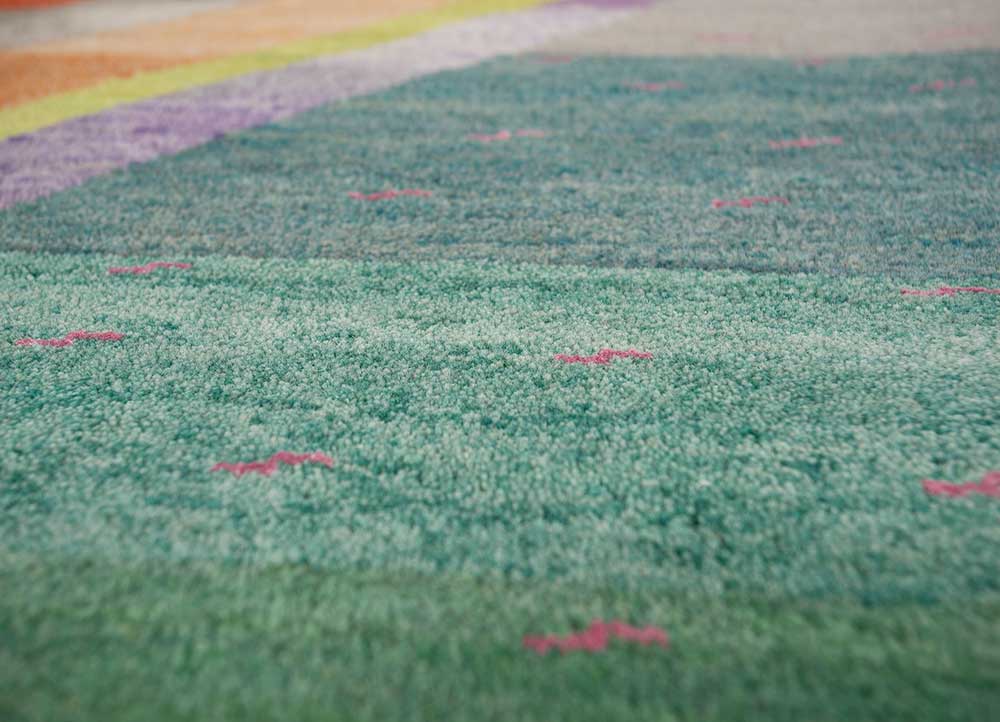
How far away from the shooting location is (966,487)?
2.18ft

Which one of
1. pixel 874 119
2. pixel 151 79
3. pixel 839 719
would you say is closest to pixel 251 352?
pixel 839 719

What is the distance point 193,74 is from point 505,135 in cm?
109

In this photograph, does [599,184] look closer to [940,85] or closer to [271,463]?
[271,463]

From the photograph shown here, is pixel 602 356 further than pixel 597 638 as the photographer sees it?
Yes

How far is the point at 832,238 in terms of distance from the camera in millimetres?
1185

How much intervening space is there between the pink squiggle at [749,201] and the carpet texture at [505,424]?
11mm

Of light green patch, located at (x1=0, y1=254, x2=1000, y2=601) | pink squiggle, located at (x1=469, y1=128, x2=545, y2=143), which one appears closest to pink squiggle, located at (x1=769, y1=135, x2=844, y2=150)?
pink squiggle, located at (x1=469, y1=128, x2=545, y2=143)

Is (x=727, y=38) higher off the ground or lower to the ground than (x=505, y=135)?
higher

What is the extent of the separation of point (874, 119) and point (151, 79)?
1791 mm

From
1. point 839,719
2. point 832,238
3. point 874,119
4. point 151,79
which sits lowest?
point 839,719

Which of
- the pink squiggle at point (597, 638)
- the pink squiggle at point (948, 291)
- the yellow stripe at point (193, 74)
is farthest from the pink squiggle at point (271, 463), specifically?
the yellow stripe at point (193, 74)

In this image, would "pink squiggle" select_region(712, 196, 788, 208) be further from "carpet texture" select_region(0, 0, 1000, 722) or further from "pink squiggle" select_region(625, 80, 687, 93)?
"pink squiggle" select_region(625, 80, 687, 93)

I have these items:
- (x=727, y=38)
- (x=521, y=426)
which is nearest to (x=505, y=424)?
(x=521, y=426)

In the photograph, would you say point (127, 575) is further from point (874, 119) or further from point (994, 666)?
point (874, 119)
